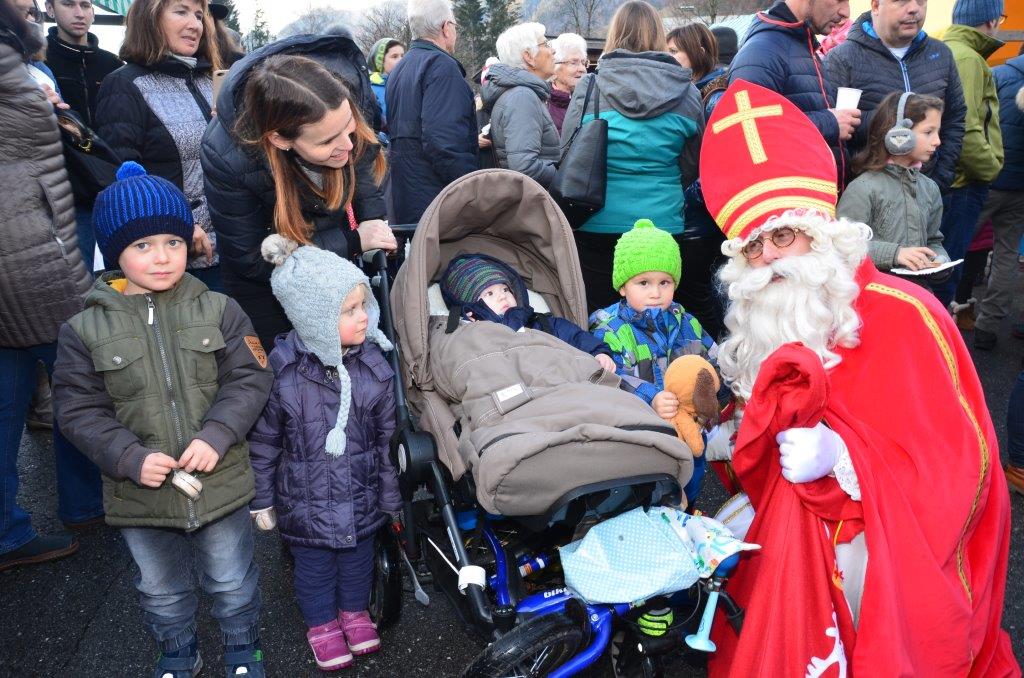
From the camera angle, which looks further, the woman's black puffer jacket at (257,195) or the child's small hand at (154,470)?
the woman's black puffer jacket at (257,195)

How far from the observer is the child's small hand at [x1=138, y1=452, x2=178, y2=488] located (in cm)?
210

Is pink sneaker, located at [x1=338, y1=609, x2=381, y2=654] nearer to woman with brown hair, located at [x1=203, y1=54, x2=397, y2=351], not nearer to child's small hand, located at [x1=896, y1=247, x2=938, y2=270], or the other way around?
woman with brown hair, located at [x1=203, y1=54, x2=397, y2=351]

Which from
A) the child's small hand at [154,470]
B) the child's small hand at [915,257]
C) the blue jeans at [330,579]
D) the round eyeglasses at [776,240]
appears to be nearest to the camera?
the child's small hand at [154,470]

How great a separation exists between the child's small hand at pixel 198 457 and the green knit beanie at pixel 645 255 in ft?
5.55

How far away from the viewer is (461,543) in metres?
2.09

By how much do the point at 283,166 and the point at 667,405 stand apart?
1.56 meters

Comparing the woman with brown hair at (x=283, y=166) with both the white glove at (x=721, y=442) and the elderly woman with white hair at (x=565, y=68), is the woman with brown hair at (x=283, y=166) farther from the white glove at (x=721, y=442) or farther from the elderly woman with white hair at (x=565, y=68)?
the elderly woman with white hair at (x=565, y=68)

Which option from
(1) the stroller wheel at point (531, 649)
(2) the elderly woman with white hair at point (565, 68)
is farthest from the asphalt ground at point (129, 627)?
(2) the elderly woman with white hair at point (565, 68)

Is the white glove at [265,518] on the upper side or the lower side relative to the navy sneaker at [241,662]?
upper

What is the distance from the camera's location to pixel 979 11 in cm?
466

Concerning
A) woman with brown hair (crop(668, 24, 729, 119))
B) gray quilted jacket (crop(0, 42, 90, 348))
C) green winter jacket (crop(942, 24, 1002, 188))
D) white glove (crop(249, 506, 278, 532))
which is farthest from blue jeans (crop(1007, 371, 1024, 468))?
gray quilted jacket (crop(0, 42, 90, 348))

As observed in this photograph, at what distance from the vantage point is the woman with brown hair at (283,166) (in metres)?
2.41

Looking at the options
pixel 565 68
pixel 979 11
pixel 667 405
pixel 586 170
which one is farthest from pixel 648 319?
pixel 979 11

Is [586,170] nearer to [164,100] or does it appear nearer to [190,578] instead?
[164,100]
